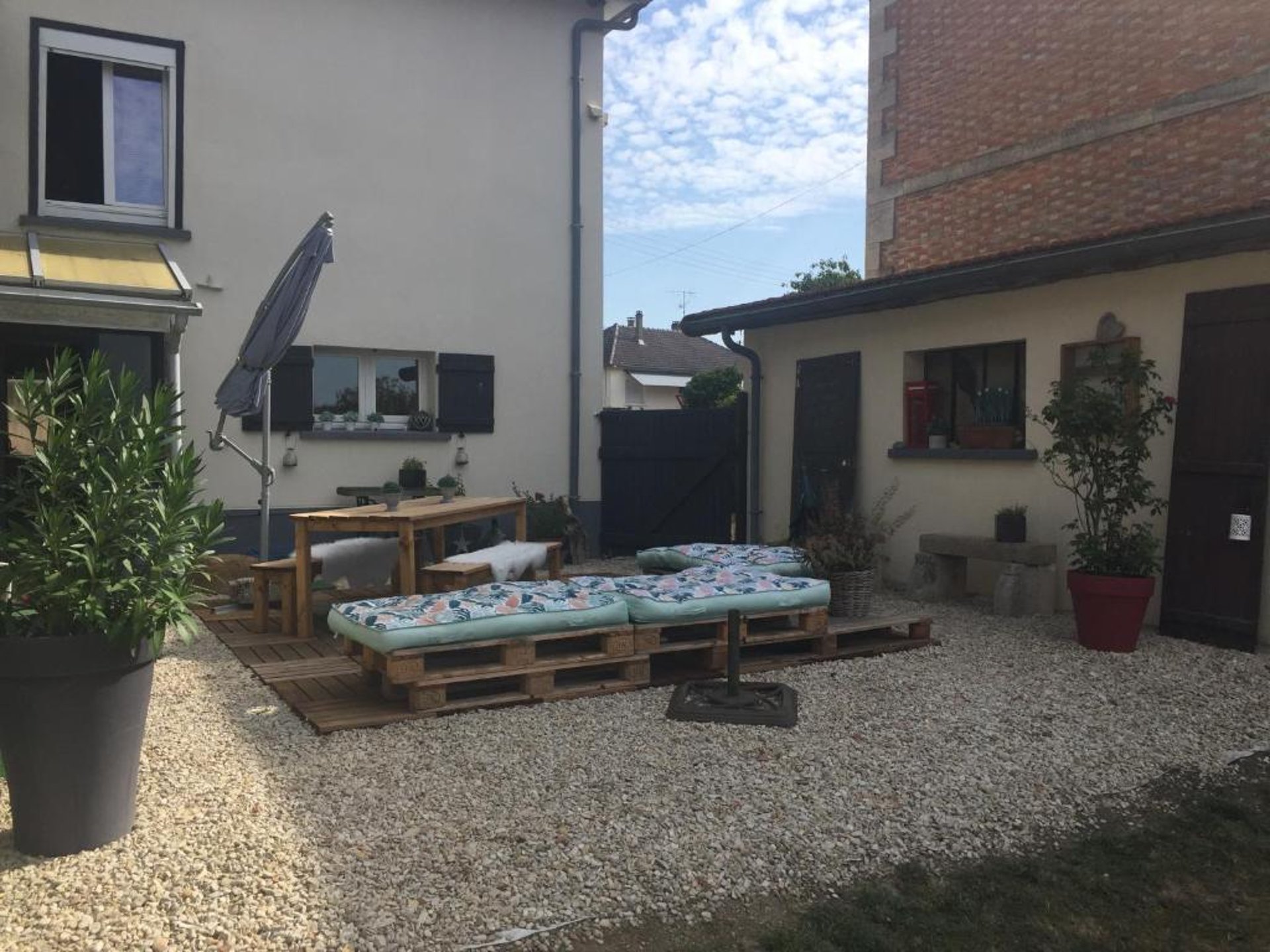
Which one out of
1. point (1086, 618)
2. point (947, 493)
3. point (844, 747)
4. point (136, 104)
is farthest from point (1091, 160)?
point (136, 104)

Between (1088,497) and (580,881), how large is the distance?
4715mm

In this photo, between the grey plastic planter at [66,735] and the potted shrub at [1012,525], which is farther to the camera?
the potted shrub at [1012,525]

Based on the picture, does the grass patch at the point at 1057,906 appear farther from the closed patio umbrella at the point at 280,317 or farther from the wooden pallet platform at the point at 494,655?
the closed patio umbrella at the point at 280,317

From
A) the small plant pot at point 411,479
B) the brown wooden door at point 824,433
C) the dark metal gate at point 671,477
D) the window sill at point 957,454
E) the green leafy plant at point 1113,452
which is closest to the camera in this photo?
the green leafy plant at point 1113,452

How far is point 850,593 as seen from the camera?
5887mm

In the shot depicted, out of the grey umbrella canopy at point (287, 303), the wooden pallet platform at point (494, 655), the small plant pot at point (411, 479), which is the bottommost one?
the wooden pallet platform at point (494, 655)

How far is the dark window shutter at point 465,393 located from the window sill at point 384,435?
117 mm

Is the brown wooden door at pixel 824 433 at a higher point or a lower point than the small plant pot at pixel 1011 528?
higher

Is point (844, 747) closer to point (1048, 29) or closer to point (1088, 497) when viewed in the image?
point (1088, 497)

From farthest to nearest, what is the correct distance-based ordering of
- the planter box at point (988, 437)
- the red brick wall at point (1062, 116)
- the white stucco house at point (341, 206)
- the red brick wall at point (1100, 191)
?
the red brick wall at point (1062, 116)
the red brick wall at point (1100, 191)
the white stucco house at point (341, 206)
the planter box at point (988, 437)

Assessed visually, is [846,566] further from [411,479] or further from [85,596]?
[411,479]

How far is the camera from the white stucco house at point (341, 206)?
8.07 metres

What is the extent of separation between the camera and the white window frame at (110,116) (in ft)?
26.6

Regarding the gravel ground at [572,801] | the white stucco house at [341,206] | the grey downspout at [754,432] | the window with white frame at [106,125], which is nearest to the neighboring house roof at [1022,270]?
the grey downspout at [754,432]
